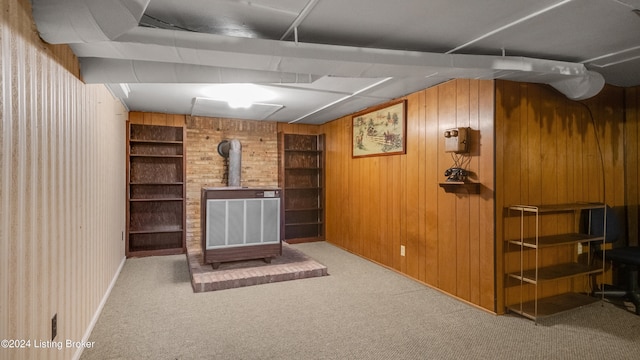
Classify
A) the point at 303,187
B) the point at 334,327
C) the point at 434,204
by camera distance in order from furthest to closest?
the point at 303,187 < the point at 434,204 < the point at 334,327

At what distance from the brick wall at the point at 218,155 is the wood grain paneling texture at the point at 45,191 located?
257cm

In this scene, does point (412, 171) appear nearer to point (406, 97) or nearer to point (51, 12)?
point (406, 97)

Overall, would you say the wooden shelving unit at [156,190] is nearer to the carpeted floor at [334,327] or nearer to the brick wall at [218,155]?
the brick wall at [218,155]

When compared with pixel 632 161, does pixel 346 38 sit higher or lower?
higher

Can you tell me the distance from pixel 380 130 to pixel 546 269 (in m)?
2.45

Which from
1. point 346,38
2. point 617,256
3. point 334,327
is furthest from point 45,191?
point 617,256

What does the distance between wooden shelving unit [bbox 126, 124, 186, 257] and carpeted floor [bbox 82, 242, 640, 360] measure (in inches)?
61.1

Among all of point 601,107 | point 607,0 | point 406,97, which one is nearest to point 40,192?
point 607,0


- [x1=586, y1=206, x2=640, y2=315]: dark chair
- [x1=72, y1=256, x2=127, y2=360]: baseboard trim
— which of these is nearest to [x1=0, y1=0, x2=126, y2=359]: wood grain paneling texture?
[x1=72, y1=256, x2=127, y2=360]: baseboard trim

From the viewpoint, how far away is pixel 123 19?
1.61 m

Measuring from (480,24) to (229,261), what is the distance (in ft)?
12.0

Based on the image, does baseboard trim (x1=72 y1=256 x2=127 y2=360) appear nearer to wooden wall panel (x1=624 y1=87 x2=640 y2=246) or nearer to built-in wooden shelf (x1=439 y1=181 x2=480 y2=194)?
built-in wooden shelf (x1=439 y1=181 x2=480 y2=194)

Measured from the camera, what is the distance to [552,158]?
3354 millimetres

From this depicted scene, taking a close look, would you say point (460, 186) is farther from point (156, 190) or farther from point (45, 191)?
point (156, 190)
